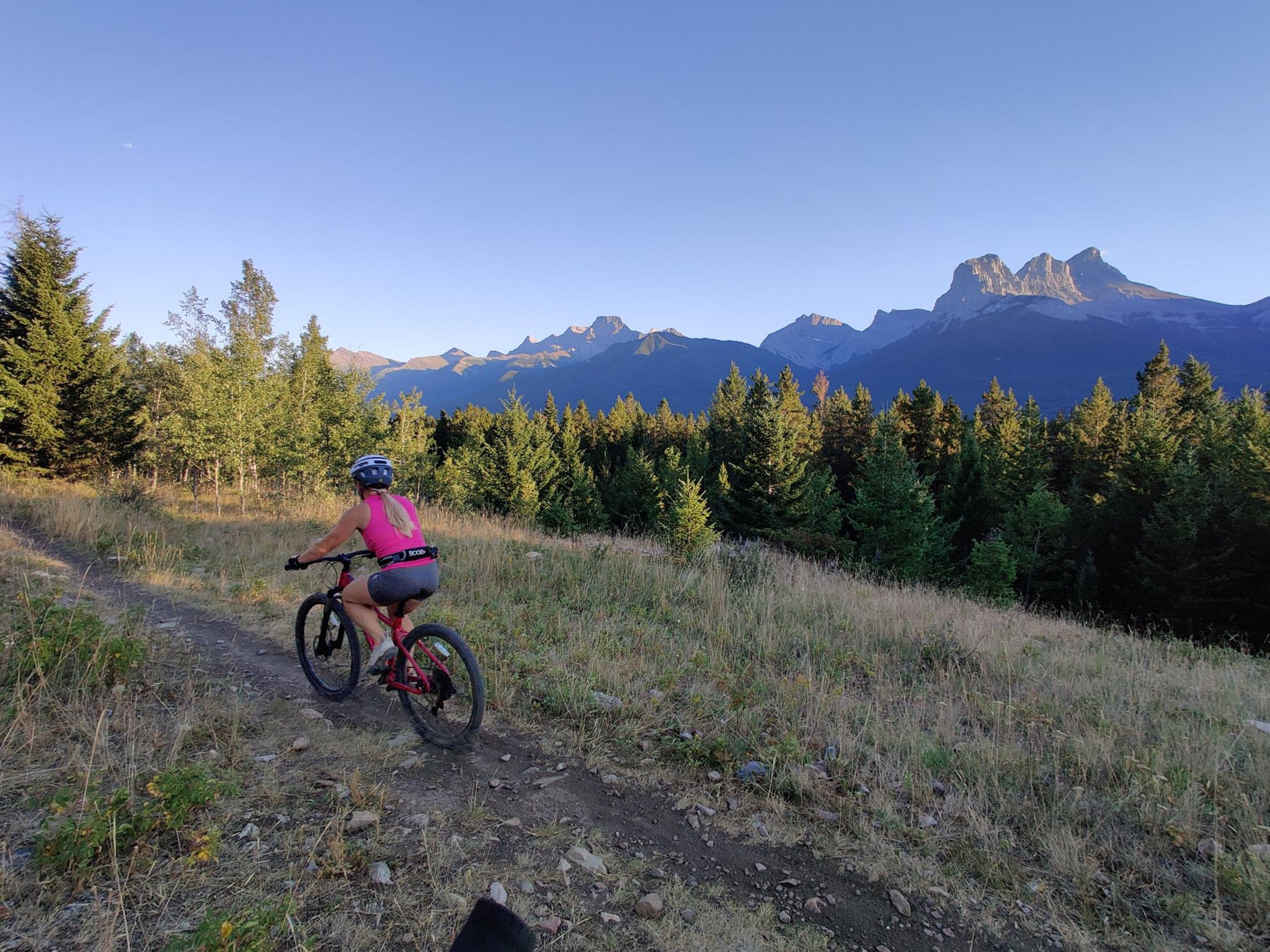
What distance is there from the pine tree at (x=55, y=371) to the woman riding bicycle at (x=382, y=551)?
17730 millimetres

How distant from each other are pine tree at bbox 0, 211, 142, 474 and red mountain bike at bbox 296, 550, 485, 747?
17085mm

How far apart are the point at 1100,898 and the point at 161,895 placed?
4710 mm

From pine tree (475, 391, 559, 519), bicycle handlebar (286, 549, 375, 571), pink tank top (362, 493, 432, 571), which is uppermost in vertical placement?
pink tank top (362, 493, 432, 571)

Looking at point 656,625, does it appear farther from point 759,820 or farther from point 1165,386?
point 1165,386

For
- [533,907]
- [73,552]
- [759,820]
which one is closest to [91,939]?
[533,907]

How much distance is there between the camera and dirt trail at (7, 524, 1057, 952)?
2.62 meters

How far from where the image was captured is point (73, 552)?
903 cm

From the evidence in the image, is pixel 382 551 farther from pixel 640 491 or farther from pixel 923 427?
pixel 923 427

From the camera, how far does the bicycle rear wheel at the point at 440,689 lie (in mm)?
4008

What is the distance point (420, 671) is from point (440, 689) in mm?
220

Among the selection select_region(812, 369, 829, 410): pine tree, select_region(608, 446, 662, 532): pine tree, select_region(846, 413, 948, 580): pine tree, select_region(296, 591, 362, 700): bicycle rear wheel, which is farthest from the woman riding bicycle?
select_region(812, 369, 829, 410): pine tree

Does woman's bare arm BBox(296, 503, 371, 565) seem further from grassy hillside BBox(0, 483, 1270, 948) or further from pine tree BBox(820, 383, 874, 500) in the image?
pine tree BBox(820, 383, 874, 500)

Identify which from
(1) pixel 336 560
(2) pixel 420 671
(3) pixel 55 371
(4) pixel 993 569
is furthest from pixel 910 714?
(4) pixel 993 569

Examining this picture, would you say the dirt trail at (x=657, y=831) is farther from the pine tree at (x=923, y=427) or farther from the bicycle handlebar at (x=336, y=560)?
the pine tree at (x=923, y=427)
